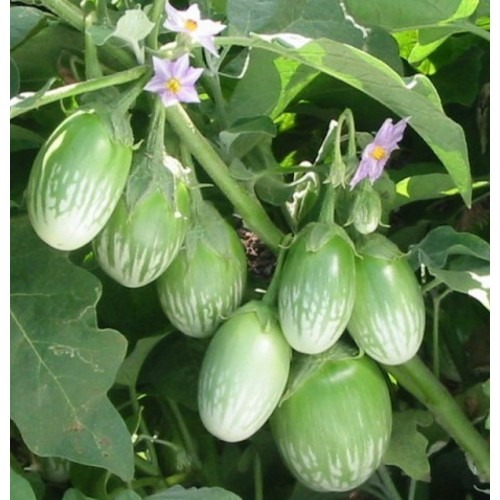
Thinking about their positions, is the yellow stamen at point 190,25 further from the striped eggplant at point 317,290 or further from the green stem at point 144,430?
the green stem at point 144,430

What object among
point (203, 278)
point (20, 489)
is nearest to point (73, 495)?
point (20, 489)

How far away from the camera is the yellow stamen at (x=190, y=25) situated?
550mm

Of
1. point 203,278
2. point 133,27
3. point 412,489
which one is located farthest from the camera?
point 412,489

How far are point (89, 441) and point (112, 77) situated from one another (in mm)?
217

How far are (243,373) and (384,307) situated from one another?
0.32 ft

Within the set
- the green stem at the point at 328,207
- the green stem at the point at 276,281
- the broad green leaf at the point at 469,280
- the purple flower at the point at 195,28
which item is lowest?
the broad green leaf at the point at 469,280

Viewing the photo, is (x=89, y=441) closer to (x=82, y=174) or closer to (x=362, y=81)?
(x=82, y=174)

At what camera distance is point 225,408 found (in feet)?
2.03

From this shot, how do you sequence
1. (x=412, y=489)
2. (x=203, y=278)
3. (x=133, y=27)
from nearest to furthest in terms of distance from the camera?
(x=133, y=27) < (x=203, y=278) < (x=412, y=489)

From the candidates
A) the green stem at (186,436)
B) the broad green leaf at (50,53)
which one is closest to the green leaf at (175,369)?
the green stem at (186,436)

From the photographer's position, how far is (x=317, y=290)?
23.8 inches

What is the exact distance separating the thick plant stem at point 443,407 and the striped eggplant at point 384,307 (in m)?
0.06

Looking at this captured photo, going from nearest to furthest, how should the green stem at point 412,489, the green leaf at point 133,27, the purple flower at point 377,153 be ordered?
the green leaf at point 133,27
the purple flower at point 377,153
the green stem at point 412,489

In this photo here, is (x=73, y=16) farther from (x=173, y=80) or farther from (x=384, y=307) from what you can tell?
(x=384, y=307)
